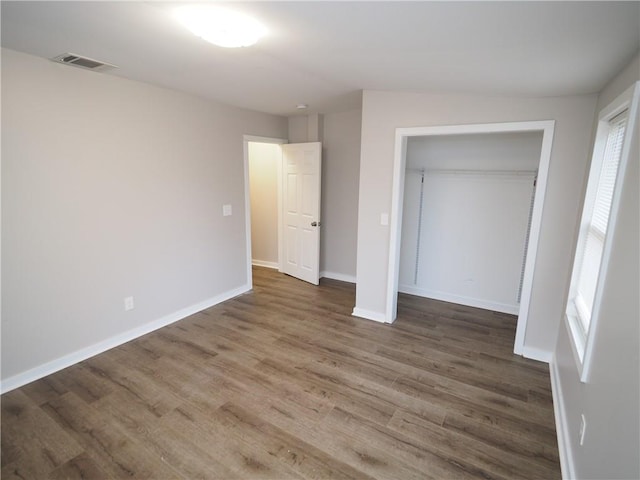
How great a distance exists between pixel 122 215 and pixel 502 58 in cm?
322

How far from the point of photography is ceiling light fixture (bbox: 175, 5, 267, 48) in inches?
62.9

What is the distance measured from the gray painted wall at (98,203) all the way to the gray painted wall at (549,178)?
6.02ft

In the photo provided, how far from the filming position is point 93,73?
2723 millimetres

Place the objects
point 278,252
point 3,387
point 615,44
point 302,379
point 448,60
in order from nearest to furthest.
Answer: point 615,44
point 448,60
point 3,387
point 302,379
point 278,252

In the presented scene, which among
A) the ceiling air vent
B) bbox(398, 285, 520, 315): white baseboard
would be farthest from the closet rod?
the ceiling air vent

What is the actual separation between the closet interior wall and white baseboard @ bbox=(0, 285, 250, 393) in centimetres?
285

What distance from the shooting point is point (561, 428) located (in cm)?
214

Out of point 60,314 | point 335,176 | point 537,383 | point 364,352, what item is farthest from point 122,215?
point 537,383

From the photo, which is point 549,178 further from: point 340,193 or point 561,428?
point 340,193

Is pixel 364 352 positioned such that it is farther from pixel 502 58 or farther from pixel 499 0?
pixel 499 0

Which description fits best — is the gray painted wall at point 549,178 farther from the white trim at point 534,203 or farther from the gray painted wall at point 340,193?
the gray painted wall at point 340,193

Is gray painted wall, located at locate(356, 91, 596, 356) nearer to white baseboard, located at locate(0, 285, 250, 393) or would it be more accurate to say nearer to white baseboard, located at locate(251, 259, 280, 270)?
white baseboard, located at locate(0, 285, 250, 393)

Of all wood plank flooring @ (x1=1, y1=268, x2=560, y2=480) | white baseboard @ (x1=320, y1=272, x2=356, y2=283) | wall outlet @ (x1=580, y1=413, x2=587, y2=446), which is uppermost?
wall outlet @ (x1=580, y1=413, x2=587, y2=446)

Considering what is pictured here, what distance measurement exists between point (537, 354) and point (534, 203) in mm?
1397
